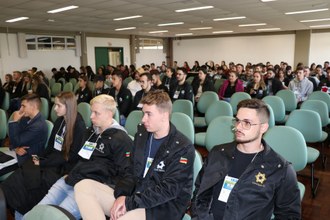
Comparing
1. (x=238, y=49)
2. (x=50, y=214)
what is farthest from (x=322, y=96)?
(x=238, y=49)

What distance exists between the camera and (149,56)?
17.5 m

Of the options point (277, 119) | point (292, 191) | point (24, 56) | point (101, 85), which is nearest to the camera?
point (292, 191)

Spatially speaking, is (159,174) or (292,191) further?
(159,174)

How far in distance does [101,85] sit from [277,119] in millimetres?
3277

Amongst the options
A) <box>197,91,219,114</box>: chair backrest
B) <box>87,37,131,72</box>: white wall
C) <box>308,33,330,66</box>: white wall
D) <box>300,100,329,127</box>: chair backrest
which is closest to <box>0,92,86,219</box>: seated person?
<box>197,91,219,114</box>: chair backrest

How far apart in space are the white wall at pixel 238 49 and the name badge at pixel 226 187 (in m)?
A: 15.2

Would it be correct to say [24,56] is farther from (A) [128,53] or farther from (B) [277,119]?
(B) [277,119]

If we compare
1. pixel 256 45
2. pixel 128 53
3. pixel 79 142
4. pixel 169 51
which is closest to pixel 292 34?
pixel 256 45

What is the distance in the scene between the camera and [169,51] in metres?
19.1

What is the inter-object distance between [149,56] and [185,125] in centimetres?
1484

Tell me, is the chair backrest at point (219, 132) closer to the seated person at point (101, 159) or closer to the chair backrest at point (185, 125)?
the chair backrest at point (185, 125)

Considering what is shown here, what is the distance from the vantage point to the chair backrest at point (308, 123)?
3.29 metres

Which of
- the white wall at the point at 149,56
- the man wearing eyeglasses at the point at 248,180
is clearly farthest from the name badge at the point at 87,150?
the white wall at the point at 149,56

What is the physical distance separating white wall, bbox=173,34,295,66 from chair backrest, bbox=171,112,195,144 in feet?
45.4
